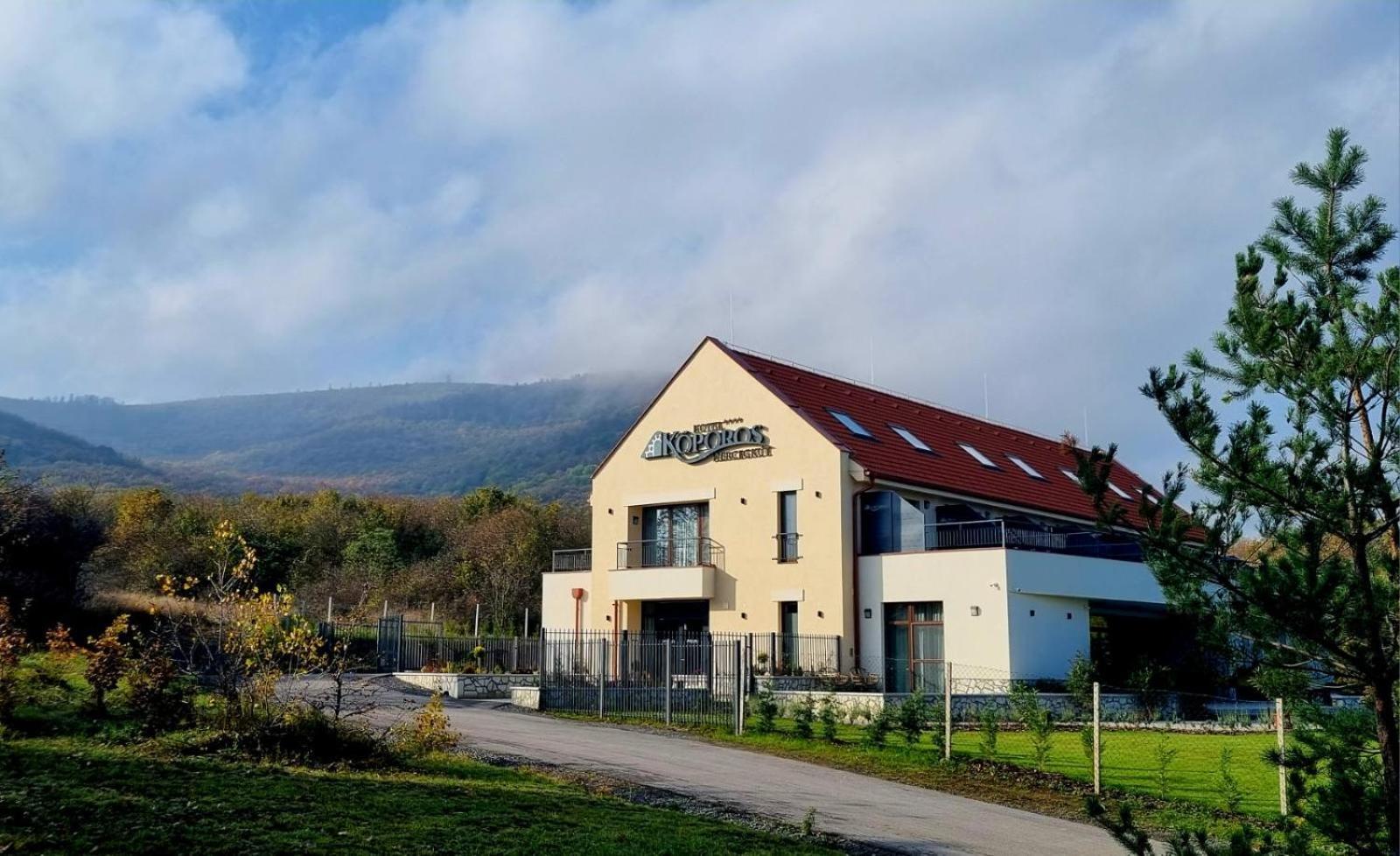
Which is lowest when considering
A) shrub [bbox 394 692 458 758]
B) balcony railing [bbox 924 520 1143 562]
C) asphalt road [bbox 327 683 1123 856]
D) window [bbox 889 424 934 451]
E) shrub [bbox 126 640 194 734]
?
asphalt road [bbox 327 683 1123 856]

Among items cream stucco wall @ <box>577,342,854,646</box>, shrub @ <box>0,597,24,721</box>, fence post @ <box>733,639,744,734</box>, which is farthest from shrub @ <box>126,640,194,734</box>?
cream stucco wall @ <box>577,342,854,646</box>

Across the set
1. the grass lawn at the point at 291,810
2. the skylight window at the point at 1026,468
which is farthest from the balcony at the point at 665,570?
the grass lawn at the point at 291,810

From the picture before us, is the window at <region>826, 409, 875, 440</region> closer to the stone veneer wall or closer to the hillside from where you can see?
the stone veneer wall

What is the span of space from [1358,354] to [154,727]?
13649 mm

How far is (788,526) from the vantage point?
105 ft

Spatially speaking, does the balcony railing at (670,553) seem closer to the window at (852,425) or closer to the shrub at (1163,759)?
the window at (852,425)

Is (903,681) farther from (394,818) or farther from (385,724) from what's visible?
(394,818)

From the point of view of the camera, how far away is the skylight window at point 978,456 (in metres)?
36.8

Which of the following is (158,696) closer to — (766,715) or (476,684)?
(766,715)

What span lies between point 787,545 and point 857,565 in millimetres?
2060

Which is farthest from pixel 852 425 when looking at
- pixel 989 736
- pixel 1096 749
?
pixel 1096 749

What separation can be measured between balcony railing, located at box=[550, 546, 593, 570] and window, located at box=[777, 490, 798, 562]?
779 cm

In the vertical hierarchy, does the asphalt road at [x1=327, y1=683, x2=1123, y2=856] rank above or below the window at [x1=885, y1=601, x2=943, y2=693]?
below

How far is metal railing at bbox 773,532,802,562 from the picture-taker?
104ft
